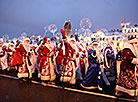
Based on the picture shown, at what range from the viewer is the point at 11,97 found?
3.74m

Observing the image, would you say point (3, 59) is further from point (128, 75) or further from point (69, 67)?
point (128, 75)

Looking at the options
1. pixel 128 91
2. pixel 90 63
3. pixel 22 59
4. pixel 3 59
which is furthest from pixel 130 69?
pixel 3 59

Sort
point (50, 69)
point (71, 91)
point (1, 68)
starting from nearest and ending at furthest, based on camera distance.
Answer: point (71, 91) → point (50, 69) → point (1, 68)

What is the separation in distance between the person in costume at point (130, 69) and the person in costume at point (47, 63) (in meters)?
2.70

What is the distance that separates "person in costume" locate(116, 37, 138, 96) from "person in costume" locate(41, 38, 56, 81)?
2702 mm

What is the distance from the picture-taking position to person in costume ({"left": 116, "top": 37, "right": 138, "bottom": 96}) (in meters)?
3.28

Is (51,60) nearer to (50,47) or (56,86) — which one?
(50,47)

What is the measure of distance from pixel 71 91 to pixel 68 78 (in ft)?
1.58

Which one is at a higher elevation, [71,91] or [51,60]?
[51,60]

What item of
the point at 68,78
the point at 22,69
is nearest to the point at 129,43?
the point at 68,78

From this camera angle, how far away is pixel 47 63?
4957 mm

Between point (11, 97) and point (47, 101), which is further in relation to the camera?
point (11, 97)

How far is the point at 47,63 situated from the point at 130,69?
3.00 m

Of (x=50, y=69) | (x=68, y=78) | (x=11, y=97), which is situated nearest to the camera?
(x=11, y=97)
